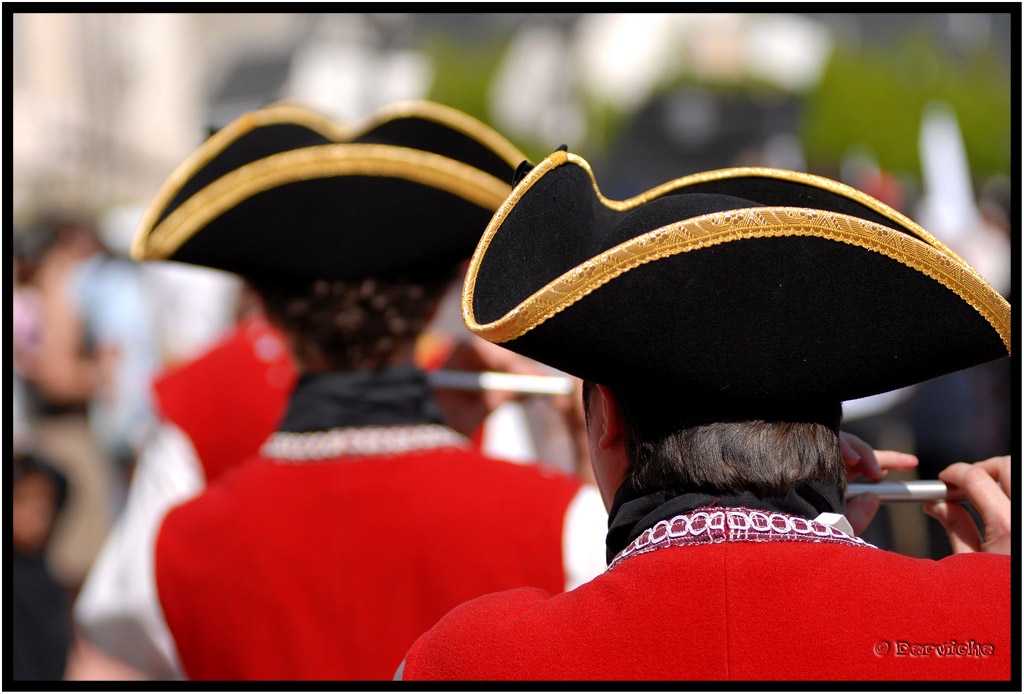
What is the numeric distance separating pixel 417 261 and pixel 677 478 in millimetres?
1230

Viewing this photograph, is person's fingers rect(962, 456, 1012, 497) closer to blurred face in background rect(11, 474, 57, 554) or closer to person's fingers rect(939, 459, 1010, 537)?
person's fingers rect(939, 459, 1010, 537)

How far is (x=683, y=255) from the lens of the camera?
135 centimetres

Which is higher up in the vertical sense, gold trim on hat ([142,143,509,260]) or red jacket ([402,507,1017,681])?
gold trim on hat ([142,143,509,260])

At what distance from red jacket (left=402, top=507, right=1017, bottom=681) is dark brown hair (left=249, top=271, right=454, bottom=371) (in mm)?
1243

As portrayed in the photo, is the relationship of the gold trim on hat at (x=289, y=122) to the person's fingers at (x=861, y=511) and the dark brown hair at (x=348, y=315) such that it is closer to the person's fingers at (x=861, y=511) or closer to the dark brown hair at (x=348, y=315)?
the dark brown hair at (x=348, y=315)

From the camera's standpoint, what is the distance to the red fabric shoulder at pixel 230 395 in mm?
3332

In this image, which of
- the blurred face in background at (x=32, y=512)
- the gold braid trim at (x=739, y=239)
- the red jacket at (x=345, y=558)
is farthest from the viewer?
the blurred face in background at (x=32, y=512)

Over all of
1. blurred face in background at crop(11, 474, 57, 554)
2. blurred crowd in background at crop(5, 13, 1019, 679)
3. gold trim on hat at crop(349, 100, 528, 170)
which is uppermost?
blurred crowd in background at crop(5, 13, 1019, 679)

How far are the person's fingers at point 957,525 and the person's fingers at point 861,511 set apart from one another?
9cm

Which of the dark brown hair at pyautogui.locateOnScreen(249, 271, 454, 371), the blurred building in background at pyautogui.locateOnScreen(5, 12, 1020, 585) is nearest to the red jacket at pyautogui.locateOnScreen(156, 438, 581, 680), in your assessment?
the dark brown hair at pyautogui.locateOnScreen(249, 271, 454, 371)

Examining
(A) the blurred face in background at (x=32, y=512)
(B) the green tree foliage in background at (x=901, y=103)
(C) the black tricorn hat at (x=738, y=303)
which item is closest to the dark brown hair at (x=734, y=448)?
(C) the black tricorn hat at (x=738, y=303)

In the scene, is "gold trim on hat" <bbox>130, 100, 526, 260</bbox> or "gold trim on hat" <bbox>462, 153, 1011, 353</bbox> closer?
"gold trim on hat" <bbox>462, 153, 1011, 353</bbox>

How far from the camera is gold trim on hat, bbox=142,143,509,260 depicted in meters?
2.41

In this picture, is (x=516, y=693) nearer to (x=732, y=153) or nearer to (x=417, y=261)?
(x=417, y=261)
